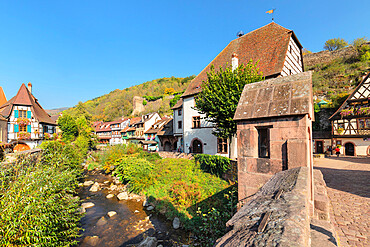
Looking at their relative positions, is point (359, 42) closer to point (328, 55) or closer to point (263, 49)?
point (328, 55)

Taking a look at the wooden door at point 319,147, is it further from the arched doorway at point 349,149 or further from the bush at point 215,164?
the bush at point 215,164

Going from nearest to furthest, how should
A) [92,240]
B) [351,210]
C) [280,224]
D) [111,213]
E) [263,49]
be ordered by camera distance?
[280,224] < [351,210] < [92,240] < [111,213] < [263,49]

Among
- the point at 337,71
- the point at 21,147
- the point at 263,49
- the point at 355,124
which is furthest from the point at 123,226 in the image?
the point at 337,71

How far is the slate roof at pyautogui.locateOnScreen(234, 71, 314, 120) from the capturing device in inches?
140

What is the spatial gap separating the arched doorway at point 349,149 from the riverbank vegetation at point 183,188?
20746mm

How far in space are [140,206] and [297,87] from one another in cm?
1248

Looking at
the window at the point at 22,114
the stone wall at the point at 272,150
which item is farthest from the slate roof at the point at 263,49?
the window at the point at 22,114

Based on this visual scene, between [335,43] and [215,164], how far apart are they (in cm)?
6636

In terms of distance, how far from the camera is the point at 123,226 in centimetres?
989

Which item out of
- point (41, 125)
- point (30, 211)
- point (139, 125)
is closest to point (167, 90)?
point (139, 125)

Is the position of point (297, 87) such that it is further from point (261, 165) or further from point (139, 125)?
point (139, 125)

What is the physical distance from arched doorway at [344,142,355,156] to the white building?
12.4 meters

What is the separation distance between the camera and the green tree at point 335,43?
5253cm

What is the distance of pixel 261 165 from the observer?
3982 mm
